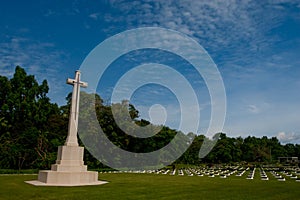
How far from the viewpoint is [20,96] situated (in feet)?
112

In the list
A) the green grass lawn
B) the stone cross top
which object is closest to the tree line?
the stone cross top

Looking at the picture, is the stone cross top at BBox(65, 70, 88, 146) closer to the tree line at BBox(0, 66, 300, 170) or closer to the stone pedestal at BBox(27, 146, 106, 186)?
the stone pedestal at BBox(27, 146, 106, 186)

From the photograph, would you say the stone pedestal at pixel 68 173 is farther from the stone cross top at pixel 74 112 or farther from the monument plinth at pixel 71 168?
the stone cross top at pixel 74 112

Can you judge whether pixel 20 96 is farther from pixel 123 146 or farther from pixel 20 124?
pixel 123 146

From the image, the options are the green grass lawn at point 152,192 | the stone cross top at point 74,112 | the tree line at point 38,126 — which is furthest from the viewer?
the tree line at point 38,126

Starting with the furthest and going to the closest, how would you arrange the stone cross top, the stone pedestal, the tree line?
the tree line → the stone cross top → the stone pedestal

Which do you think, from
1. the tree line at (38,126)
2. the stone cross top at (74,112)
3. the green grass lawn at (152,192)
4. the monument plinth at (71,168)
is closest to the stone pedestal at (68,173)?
the monument plinth at (71,168)

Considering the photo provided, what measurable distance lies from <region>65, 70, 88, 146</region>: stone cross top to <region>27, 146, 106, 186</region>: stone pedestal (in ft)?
1.73

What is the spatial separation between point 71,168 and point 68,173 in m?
0.85

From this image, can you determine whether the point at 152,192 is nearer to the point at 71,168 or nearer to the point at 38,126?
the point at 71,168

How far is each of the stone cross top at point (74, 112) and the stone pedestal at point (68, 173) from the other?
53 cm

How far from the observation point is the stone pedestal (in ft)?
47.6

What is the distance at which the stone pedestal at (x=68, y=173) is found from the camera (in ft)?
47.6

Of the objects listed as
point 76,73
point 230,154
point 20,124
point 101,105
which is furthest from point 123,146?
point 230,154
